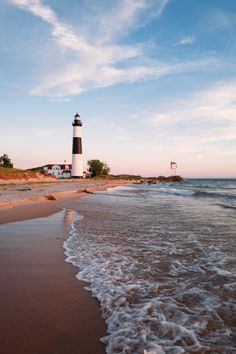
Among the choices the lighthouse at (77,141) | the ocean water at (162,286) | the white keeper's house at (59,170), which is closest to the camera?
the ocean water at (162,286)

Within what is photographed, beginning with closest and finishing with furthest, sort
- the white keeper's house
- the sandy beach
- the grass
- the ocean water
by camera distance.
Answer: the sandy beach, the ocean water, the grass, the white keeper's house

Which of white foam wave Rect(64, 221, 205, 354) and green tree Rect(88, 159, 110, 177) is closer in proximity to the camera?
white foam wave Rect(64, 221, 205, 354)

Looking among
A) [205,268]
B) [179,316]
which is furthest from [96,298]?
[205,268]

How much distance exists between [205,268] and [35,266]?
125 inches

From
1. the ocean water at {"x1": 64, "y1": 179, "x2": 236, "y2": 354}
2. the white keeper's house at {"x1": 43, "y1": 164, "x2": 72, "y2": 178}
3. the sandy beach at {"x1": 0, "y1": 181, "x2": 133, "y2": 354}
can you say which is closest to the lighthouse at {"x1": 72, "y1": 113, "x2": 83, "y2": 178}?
the white keeper's house at {"x1": 43, "y1": 164, "x2": 72, "y2": 178}

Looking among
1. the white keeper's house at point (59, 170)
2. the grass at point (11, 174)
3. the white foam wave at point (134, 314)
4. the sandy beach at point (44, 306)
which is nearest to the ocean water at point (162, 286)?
the white foam wave at point (134, 314)

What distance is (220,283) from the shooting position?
4.80 meters

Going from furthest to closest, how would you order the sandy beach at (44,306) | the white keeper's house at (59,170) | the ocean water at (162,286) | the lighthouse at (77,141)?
the white keeper's house at (59,170)
the lighthouse at (77,141)
the ocean water at (162,286)
the sandy beach at (44,306)

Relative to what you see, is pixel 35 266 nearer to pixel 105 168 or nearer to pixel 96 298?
pixel 96 298

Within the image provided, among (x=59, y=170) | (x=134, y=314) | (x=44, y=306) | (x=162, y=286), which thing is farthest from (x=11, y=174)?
(x=134, y=314)

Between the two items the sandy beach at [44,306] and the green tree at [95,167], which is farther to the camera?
the green tree at [95,167]

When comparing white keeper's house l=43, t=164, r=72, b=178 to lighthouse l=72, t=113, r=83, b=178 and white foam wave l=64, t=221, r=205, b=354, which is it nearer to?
lighthouse l=72, t=113, r=83, b=178

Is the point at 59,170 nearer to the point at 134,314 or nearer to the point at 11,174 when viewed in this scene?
the point at 11,174

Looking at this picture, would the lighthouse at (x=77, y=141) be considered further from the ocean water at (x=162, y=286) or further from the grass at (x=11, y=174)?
the ocean water at (x=162, y=286)
